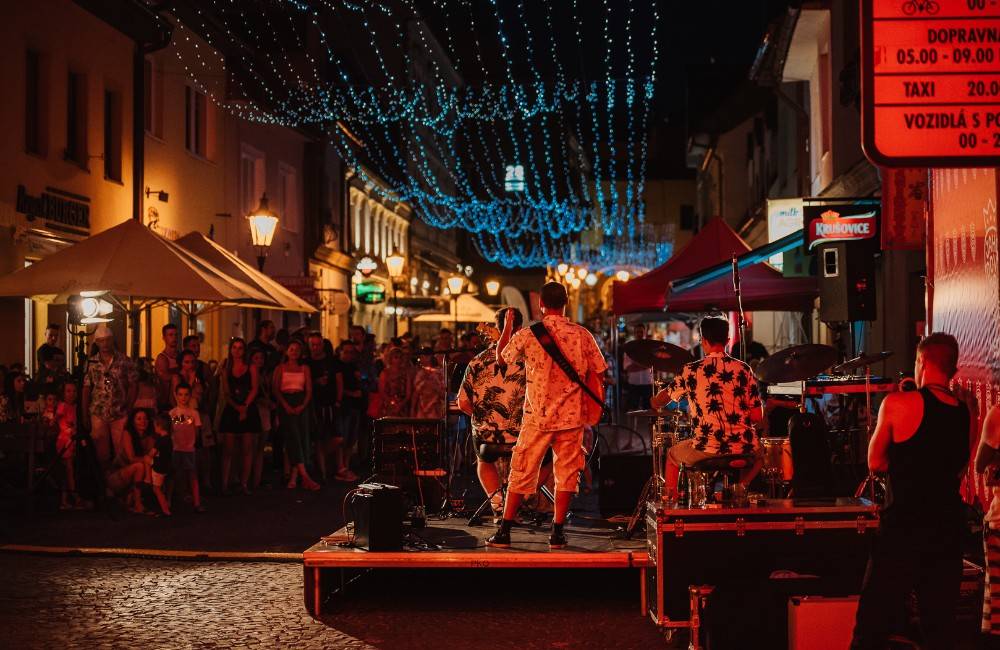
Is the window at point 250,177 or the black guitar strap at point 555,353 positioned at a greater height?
the window at point 250,177

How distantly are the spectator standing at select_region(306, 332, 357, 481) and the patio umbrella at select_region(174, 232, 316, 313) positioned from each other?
3.12ft

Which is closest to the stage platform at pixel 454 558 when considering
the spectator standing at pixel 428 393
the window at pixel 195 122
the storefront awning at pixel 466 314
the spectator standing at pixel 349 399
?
the spectator standing at pixel 428 393

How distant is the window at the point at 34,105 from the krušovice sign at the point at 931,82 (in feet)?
52.6

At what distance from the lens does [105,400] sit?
13.6 metres

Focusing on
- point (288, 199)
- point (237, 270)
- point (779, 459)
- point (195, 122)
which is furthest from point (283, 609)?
point (288, 199)

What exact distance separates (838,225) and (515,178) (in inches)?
2933

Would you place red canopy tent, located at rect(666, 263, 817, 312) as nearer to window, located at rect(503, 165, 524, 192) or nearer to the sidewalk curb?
the sidewalk curb

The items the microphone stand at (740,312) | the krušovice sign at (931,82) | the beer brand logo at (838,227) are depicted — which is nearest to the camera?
the krušovice sign at (931,82)

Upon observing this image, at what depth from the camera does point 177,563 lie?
1035 cm

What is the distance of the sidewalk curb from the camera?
10508mm

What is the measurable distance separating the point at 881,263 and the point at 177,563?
12.3 meters

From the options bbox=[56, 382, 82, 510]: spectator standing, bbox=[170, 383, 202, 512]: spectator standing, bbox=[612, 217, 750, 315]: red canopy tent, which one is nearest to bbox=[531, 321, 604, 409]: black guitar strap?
bbox=[170, 383, 202, 512]: spectator standing

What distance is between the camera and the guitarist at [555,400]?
9.25 meters

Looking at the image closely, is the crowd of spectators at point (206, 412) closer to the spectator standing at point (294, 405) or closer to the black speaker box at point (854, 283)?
the spectator standing at point (294, 405)
